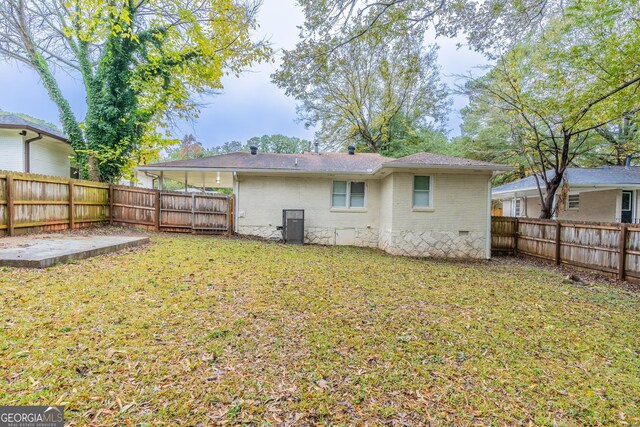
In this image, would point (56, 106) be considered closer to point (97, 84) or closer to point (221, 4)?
point (97, 84)

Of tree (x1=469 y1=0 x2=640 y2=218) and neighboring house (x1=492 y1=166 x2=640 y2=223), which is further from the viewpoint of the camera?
neighboring house (x1=492 y1=166 x2=640 y2=223)

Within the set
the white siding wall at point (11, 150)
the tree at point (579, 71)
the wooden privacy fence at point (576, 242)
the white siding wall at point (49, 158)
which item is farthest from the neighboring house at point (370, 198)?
the white siding wall at point (49, 158)

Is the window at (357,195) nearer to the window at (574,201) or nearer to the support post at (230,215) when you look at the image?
the support post at (230,215)

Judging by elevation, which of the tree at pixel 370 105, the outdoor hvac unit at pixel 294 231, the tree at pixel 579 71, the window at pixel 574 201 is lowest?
the outdoor hvac unit at pixel 294 231

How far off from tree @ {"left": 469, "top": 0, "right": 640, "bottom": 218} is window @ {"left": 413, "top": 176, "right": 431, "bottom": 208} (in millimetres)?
3916

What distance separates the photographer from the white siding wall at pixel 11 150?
36.8 ft

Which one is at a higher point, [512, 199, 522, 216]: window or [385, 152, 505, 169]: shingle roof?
[385, 152, 505, 169]: shingle roof

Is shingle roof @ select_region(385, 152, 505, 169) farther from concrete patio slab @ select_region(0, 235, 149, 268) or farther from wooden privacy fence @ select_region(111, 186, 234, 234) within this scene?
concrete patio slab @ select_region(0, 235, 149, 268)

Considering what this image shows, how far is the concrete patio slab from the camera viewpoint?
4.44 metres

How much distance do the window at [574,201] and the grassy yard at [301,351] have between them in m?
11.5

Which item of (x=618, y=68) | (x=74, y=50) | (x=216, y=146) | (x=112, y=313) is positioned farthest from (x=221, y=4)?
(x=216, y=146)

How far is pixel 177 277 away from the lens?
15.3 feet

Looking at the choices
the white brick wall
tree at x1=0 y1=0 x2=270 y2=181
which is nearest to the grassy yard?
the white brick wall

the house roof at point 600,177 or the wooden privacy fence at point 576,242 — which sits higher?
the house roof at point 600,177
